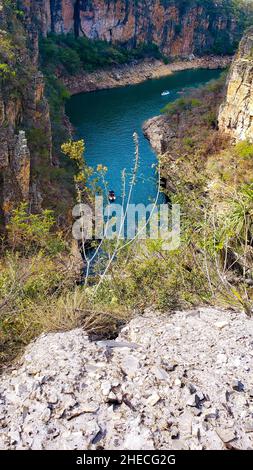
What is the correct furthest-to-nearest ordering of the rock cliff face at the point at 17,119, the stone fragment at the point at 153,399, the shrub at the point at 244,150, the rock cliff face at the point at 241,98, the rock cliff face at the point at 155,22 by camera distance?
1. the rock cliff face at the point at 155,22
2. the rock cliff face at the point at 241,98
3. the shrub at the point at 244,150
4. the rock cliff face at the point at 17,119
5. the stone fragment at the point at 153,399

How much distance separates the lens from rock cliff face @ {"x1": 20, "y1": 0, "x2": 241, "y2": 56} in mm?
67500

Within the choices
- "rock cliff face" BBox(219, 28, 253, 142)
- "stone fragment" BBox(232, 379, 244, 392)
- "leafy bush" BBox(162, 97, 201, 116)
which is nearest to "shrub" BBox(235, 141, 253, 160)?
"rock cliff face" BBox(219, 28, 253, 142)

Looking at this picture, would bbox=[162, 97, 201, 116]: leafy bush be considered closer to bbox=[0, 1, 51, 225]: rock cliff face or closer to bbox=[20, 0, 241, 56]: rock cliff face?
bbox=[0, 1, 51, 225]: rock cliff face

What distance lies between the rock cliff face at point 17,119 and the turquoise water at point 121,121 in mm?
5252

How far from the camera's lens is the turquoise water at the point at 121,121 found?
96.1ft

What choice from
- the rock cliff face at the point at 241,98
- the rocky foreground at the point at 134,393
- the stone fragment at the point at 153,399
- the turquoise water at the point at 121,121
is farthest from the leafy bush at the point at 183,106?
the stone fragment at the point at 153,399

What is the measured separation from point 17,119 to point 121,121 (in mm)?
19946

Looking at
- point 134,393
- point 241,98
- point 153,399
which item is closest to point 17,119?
point 241,98

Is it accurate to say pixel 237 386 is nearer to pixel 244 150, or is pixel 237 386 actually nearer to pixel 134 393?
pixel 134 393

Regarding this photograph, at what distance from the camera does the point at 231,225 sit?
928 centimetres

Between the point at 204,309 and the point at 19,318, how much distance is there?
286cm

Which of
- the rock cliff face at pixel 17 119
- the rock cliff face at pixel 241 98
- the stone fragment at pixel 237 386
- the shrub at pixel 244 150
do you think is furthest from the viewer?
the rock cliff face at pixel 241 98

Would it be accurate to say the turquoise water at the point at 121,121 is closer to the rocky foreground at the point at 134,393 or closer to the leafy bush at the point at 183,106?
the leafy bush at the point at 183,106

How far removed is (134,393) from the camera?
4652mm
